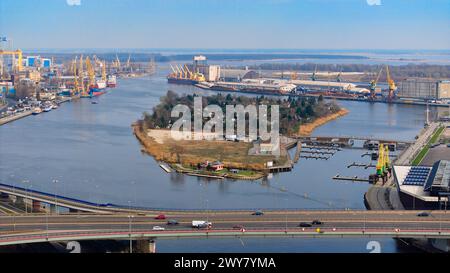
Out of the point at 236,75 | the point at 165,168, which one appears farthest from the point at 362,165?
the point at 236,75

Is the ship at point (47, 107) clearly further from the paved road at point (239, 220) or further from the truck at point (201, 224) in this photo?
the truck at point (201, 224)

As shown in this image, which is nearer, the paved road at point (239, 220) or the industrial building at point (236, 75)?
the paved road at point (239, 220)

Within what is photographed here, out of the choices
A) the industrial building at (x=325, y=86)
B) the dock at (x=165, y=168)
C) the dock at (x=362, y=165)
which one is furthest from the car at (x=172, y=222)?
the industrial building at (x=325, y=86)

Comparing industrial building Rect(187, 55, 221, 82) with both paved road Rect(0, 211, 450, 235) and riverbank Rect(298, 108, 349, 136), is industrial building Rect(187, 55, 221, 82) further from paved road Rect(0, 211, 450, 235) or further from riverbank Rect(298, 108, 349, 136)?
paved road Rect(0, 211, 450, 235)

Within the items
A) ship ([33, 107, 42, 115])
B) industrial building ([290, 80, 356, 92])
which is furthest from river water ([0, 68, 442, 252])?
industrial building ([290, 80, 356, 92])

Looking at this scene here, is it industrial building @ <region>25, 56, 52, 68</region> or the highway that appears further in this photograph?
industrial building @ <region>25, 56, 52, 68</region>

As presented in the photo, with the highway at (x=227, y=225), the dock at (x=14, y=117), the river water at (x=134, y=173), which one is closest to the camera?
the highway at (x=227, y=225)
